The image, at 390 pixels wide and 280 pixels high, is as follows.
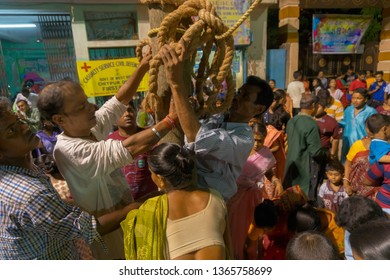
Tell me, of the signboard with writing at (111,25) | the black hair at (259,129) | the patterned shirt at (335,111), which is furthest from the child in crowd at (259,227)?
the signboard with writing at (111,25)

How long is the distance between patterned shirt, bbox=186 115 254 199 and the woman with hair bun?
0.11 metres

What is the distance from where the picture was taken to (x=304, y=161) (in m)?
3.43

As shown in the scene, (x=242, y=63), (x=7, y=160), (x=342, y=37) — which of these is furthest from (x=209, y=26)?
(x=342, y=37)

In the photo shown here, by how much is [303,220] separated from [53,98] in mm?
1629

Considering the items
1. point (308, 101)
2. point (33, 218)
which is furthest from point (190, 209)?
point (308, 101)

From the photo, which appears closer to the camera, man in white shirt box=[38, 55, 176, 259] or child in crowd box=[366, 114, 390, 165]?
man in white shirt box=[38, 55, 176, 259]

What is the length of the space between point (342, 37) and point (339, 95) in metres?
4.09

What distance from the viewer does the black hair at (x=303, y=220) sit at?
177 cm

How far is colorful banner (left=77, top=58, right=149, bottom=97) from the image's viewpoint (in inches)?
193

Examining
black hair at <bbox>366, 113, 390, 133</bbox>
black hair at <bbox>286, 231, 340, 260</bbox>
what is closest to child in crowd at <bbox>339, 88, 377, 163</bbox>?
black hair at <bbox>366, 113, 390, 133</bbox>

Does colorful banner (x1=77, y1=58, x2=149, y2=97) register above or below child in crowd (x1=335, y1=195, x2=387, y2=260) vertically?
above

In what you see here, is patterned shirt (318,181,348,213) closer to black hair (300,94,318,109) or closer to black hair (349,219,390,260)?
black hair (300,94,318,109)

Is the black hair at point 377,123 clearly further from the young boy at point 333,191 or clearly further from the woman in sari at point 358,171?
the young boy at point 333,191

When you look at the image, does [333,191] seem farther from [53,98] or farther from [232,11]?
[232,11]
